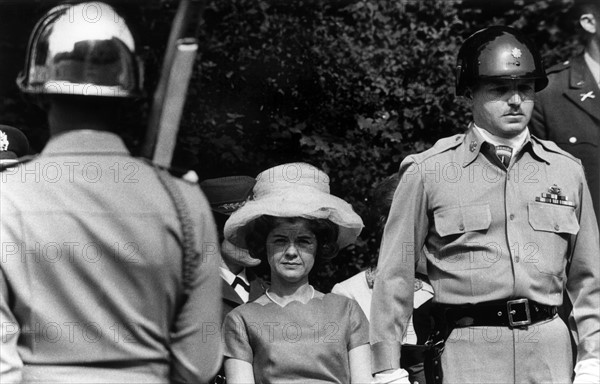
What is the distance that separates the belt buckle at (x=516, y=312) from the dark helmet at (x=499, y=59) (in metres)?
0.85

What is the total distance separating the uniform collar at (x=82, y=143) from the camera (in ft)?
10.6

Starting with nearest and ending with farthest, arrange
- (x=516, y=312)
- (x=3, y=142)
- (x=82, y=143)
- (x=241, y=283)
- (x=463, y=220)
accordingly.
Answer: (x=82, y=143)
(x=516, y=312)
(x=463, y=220)
(x=241, y=283)
(x=3, y=142)

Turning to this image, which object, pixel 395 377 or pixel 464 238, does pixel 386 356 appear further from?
pixel 464 238

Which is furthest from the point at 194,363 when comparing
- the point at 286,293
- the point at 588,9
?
the point at 588,9

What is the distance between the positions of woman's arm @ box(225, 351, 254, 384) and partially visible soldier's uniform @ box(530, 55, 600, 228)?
Answer: 1.91m

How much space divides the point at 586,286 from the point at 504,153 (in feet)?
1.87

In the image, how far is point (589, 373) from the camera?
4.53 meters

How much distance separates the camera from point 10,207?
3150 millimetres

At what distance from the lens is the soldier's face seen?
186 inches

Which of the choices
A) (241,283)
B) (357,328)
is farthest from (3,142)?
(357,328)

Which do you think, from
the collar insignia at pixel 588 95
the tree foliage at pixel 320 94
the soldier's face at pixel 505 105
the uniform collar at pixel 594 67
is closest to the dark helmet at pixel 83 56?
the soldier's face at pixel 505 105

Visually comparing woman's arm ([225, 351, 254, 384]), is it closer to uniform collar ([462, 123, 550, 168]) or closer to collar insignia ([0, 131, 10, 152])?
uniform collar ([462, 123, 550, 168])

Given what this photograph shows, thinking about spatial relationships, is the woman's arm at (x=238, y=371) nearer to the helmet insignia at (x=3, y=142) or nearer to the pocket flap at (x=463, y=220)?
the pocket flap at (x=463, y=220)

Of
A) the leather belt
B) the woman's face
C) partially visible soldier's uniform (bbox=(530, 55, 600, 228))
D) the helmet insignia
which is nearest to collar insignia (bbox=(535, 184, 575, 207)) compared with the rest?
the leather belt
